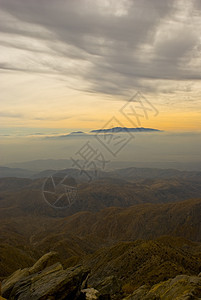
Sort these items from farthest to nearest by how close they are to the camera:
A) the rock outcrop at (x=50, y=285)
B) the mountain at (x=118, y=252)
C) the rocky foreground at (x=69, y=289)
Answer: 1. the mountain at (x=118, y=252)
2. the rock outcrop at (x=50, y=285)
3. the rocky foreground at (x=69, y=289)

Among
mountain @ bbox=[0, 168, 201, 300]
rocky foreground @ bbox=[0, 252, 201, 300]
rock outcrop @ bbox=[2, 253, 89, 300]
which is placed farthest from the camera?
mountain @ bbox=[0, 168, 201, 300]

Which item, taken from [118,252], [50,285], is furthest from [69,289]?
[118,252]

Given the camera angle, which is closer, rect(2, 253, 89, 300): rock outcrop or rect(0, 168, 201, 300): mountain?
rect(2, 253, 89, 300): rock outcrop

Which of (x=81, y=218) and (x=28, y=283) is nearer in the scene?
(x=28, y=283)

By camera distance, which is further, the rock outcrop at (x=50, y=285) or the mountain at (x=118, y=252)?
the mountain at (x=118, y=252)

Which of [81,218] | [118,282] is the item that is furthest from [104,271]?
[81,218]

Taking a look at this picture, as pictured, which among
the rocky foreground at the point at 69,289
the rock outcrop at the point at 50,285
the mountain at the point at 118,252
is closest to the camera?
the rocky foreground at the point at 69,289

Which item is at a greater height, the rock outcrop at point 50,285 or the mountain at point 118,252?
the rock outcrop at point 50,285

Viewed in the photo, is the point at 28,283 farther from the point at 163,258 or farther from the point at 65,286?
the point at 163,258
